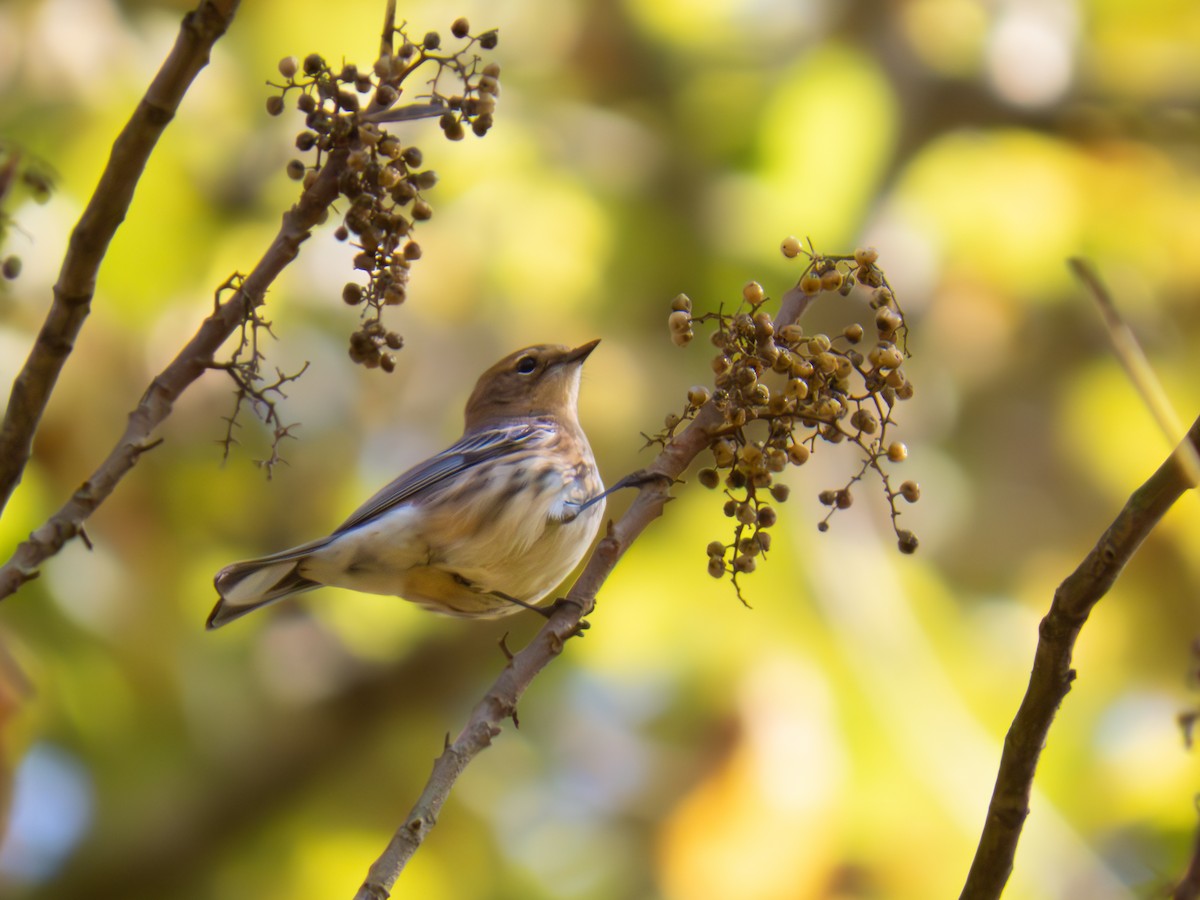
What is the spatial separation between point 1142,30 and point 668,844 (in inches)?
248

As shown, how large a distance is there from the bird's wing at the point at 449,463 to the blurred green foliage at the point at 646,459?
1951 mm

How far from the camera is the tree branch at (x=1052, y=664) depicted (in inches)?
89.1

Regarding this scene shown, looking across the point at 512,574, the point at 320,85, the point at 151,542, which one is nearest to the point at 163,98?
the point at 320,85

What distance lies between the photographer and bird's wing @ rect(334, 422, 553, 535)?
214 inches

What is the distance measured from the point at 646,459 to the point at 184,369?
17.9ft

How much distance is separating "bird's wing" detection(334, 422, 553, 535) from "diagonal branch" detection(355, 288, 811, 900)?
2426 millimetres

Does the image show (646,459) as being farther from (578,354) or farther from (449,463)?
(449,463)

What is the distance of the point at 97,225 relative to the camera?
2375 millimetres

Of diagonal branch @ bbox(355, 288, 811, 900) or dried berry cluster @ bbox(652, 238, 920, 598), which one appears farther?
dried berry cluster @ bbox(652, 238, 920, 598)

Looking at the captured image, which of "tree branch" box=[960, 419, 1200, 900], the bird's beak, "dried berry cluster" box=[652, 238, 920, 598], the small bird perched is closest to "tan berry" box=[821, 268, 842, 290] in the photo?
"dried berry cluster" box=[652, 238, 920, 598]

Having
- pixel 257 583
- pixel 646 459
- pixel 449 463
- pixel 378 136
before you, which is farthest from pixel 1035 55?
pixel 378 136

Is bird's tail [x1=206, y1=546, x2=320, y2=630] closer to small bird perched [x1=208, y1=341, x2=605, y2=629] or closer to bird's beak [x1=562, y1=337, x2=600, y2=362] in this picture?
small bird perched [x1=208, y1=341, x2=605, y2=629]

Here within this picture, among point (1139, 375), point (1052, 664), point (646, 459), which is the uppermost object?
point (646, 459)

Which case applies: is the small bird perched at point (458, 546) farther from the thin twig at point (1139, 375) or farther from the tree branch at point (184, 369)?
the thin twig at point (1139, 375)
